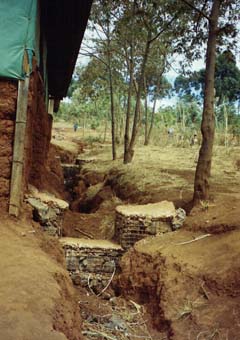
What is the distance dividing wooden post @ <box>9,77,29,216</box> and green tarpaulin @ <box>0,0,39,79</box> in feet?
0.70

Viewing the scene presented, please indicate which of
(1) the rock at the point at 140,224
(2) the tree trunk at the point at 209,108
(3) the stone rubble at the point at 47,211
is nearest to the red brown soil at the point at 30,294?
(3) the stone rubble at the point at 47,211

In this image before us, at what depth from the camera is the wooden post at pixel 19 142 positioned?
5.98 m

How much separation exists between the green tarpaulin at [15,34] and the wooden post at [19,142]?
0.21 m

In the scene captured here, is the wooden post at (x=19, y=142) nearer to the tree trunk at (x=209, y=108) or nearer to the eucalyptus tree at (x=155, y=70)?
the tree trunk at (x=209, y=108)

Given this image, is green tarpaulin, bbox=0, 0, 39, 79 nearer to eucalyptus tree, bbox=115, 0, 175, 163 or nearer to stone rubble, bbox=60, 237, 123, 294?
stone rubble, bbox=60, 237, 123, 294

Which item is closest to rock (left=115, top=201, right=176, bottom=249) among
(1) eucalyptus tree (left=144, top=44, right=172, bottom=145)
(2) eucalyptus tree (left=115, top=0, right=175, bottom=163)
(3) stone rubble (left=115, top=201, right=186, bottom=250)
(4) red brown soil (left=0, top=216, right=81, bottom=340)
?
(3) stone rubble (left=115, top=201, right=186, bottom=250)

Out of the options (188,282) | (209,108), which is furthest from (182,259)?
(209,108)

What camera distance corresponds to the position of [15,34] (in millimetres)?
6078

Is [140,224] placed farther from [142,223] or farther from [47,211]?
[47,211]

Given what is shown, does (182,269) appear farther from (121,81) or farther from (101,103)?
(101,103)

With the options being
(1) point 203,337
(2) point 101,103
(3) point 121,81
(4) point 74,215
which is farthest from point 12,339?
(2) point 101,103

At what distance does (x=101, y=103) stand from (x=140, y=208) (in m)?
31.9

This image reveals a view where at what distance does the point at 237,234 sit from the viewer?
6617 millimetres

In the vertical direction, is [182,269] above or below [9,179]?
below
